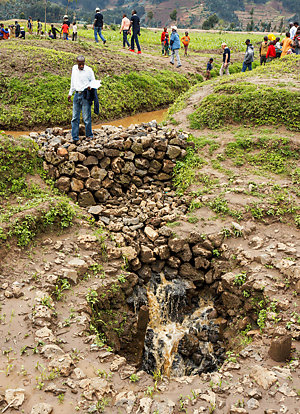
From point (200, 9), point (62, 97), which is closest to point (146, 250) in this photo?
point (62, 97)

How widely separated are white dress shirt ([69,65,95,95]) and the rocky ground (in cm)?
119

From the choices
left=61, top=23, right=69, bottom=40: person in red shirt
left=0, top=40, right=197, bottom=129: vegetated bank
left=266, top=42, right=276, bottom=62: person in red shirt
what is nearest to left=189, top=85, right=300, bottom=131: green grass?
left=0, top=40, right=197, bottom=129: vegetated bank

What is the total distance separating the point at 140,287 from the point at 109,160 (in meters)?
2.86

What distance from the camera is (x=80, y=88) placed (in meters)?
8.28

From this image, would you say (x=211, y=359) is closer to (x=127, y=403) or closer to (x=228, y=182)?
(x=127, y=403)

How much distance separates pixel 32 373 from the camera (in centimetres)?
468

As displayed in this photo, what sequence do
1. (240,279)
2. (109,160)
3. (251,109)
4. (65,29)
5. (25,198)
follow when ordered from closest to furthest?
(240,279) → (25,198) → (109,160) → (251,109) → (65,29)

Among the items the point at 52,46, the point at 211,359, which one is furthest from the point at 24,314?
the point at 52,46

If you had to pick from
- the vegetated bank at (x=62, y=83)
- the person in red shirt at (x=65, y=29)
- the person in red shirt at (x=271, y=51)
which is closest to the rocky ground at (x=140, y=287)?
the vegetated bank at (x=62, y=83)

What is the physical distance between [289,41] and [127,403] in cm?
1612

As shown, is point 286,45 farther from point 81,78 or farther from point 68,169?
point 68,169

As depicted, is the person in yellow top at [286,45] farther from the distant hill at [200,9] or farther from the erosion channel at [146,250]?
the distant hill at [200,9]

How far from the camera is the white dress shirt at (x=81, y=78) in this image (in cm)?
820

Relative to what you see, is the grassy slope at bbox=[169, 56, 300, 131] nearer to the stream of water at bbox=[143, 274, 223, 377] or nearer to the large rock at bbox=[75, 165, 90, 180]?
the large rock at bbox=[75, 165, 90, 180]
